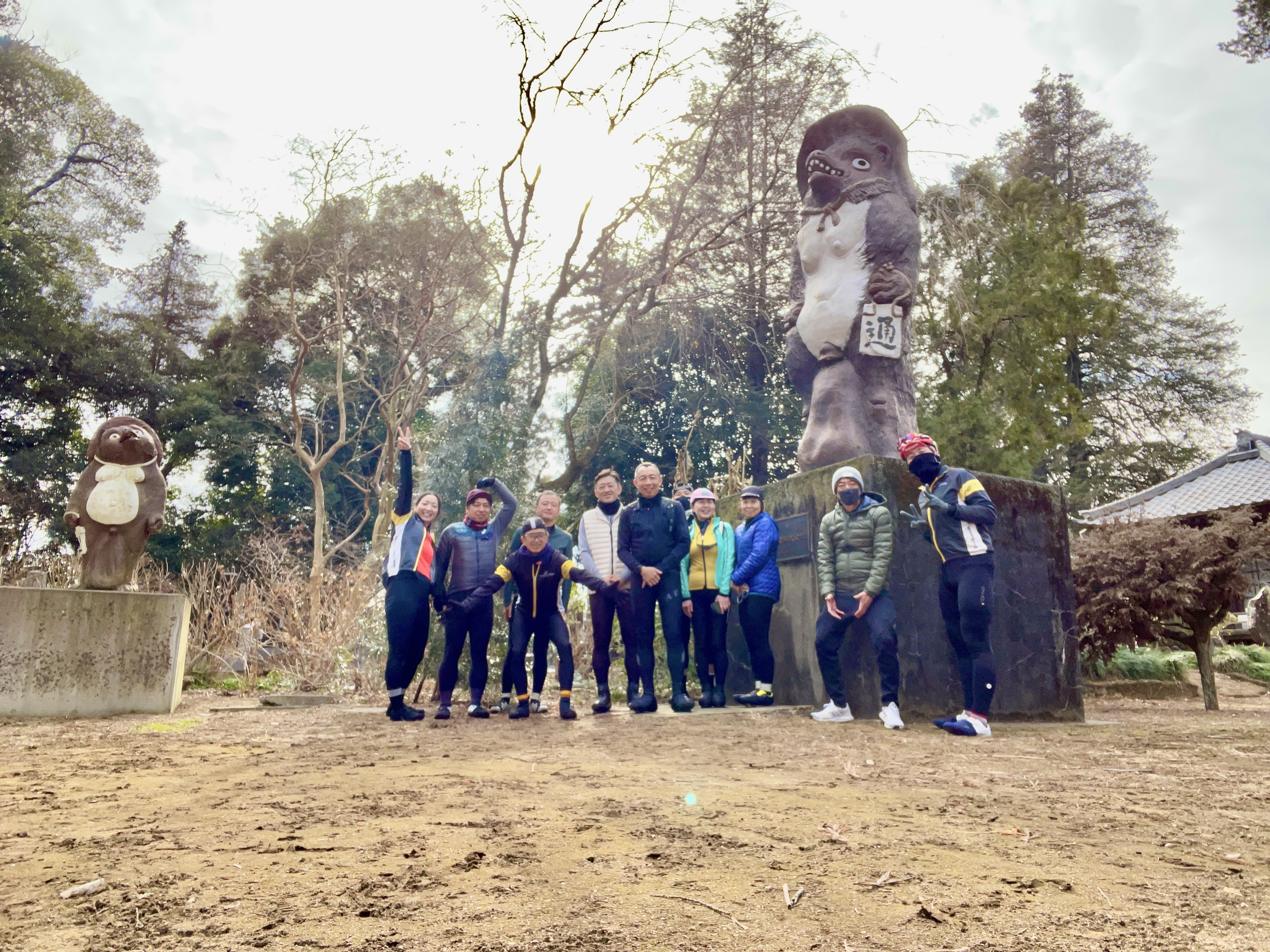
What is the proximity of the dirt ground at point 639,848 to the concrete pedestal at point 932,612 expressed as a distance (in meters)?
1.38

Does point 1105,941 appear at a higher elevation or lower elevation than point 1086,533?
lower

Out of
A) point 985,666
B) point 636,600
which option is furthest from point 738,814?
point 636,600

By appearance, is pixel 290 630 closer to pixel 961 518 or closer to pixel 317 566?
pixel 317 566

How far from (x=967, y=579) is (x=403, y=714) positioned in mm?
3977

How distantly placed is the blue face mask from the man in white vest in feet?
5.53

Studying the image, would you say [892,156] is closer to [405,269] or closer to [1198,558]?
[1198,558]

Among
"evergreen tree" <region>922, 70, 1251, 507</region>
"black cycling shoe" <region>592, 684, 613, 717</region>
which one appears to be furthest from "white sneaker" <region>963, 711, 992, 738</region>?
"evergreen tree" <region>922, 70, 1251, 507</region>

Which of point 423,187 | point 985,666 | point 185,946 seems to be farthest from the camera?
point 423,187

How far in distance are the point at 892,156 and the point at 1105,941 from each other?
6.96 meters

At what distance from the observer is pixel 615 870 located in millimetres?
2088

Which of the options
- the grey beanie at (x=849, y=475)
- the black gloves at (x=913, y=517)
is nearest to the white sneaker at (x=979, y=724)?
the black gloves at (x=913, y=517)

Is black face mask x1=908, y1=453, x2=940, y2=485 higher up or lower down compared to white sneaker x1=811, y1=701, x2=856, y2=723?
higher up

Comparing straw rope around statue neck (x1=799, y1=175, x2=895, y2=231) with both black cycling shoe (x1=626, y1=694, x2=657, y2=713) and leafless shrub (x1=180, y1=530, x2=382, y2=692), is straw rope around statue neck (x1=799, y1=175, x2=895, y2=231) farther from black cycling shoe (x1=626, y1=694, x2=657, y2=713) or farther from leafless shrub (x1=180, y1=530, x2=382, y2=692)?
leafless shrub (x1=180, y1=530, x2=382, y2=692)

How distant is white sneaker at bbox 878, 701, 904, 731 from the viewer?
5.24m
